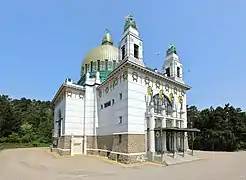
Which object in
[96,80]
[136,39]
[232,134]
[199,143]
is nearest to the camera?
[136,39]

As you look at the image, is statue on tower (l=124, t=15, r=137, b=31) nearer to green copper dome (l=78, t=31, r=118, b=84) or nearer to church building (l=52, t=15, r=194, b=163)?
church building (l=52, t=15, r=194, b=163)

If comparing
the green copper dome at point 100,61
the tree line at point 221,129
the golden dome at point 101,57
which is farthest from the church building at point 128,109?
the tree line at point 221,129

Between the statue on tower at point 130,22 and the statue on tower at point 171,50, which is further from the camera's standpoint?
the statue on tower at point 171,50

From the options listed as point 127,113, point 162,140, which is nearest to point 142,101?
point 127,113

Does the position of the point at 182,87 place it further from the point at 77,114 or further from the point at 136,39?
the point at 77,114

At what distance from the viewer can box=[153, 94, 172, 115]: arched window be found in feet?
72.5

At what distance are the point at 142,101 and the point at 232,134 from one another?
22.9 meters

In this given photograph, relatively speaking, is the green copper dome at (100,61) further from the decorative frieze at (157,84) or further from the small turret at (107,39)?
the decorative frieze at (157,84)

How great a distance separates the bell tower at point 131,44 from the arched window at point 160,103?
391 cm

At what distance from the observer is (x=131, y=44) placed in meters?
21.4

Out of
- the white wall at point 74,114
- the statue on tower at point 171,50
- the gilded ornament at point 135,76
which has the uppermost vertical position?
the statue on tower at point 171,50

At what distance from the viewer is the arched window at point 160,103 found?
22.1 meters

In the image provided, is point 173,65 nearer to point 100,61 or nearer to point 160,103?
point 160,103

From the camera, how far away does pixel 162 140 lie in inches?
816
